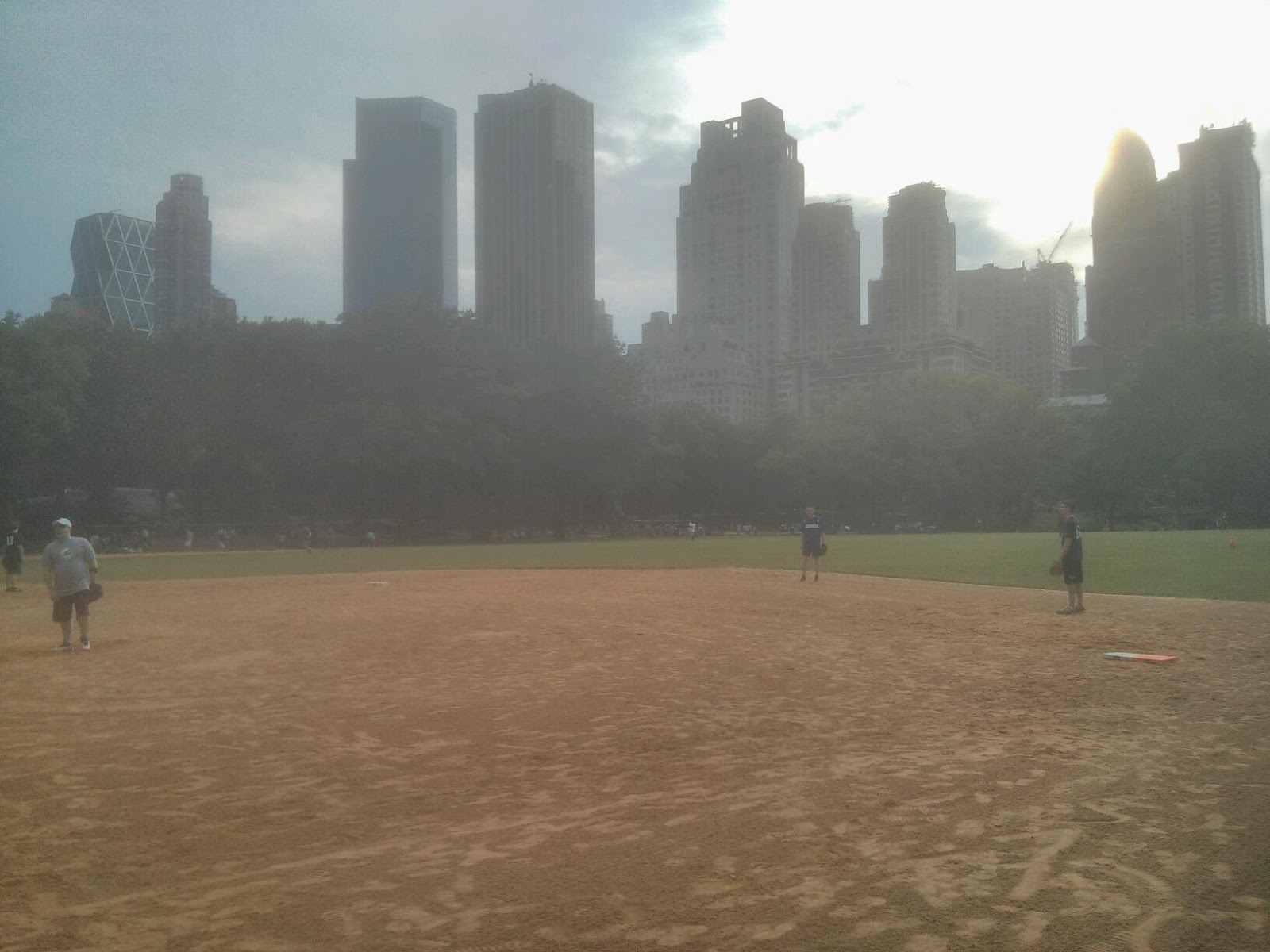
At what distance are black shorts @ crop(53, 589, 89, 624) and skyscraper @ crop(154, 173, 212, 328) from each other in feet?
352

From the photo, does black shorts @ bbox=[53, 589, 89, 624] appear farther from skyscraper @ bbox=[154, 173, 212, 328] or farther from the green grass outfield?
skyscraper @ bbox=[154, 173, 212, 328]

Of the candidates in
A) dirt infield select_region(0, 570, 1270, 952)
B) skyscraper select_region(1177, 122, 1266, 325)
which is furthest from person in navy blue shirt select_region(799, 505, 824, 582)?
skyscraper select_region(1177, 122, 1266, 325)

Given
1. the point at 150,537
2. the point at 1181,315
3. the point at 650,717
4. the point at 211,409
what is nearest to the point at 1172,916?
the point at 650,717

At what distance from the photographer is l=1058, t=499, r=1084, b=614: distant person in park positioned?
16.3 m

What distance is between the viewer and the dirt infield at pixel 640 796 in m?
4.43

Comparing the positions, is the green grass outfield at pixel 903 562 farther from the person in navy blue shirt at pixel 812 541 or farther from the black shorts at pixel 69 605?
the black shorts at pixel 69 605

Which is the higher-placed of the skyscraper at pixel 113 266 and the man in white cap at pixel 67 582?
the skyscraper at pixel 113 266

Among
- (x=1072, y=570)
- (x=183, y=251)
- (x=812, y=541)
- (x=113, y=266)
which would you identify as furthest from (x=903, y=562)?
(x=183, y=251)

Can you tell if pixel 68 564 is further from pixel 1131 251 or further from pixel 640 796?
pixel 1131 251

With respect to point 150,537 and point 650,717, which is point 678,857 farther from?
point 150,537

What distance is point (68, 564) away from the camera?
1359cm

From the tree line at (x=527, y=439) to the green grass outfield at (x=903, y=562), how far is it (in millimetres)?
13694

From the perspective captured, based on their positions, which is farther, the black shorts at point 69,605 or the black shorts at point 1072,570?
the black shorts at point 1072,570

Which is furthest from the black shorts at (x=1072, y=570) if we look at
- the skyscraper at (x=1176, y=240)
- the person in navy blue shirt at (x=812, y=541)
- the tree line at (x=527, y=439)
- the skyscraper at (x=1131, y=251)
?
the skyscraper at (x=1131, y=251)
